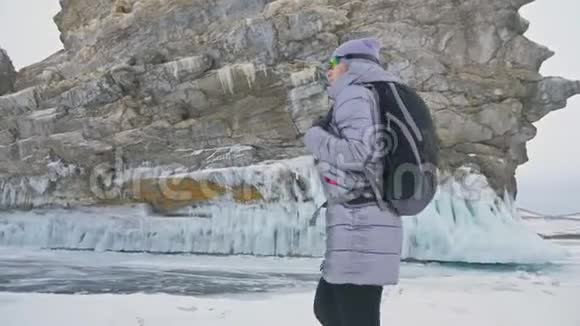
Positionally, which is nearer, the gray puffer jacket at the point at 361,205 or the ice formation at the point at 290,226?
the gray puffer jacket at the point at 361,205

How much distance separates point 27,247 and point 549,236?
1017 cm

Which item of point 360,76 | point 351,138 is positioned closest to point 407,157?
point 351,138

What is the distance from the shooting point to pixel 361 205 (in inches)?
66.7

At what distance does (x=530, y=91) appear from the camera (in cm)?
1014

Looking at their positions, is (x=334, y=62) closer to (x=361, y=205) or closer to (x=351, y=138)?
(x=351, y=138)

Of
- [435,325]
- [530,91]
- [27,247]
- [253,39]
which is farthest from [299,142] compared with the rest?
[435,325]

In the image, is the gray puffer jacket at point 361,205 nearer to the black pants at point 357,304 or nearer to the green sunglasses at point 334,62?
the black pants at point 357,304

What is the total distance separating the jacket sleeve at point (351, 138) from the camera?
1664 millimetres

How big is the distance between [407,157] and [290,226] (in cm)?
759

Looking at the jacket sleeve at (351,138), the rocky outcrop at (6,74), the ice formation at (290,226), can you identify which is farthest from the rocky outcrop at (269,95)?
the jacket sleeve at (351,138)

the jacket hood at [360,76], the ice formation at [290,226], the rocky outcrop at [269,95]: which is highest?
the rocky outcrop at [269,95]

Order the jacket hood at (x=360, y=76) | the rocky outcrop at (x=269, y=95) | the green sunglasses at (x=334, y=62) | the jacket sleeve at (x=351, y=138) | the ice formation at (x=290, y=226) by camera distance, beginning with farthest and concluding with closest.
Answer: the rocky outcrop at (x=269, y=95), the ice formation at (x=290, y=226), the green sunglasses at (x=334, y=62), the jacket hood at (x=360, y=76), the jacket sleeve at (x=351, y=138)

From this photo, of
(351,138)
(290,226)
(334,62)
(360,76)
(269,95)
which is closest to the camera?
(351,138)

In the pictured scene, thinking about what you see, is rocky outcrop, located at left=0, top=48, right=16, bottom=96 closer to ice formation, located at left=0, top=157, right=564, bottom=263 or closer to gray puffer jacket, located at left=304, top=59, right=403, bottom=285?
ice formation, located at left=0, top=157, right=564, bottom=263
